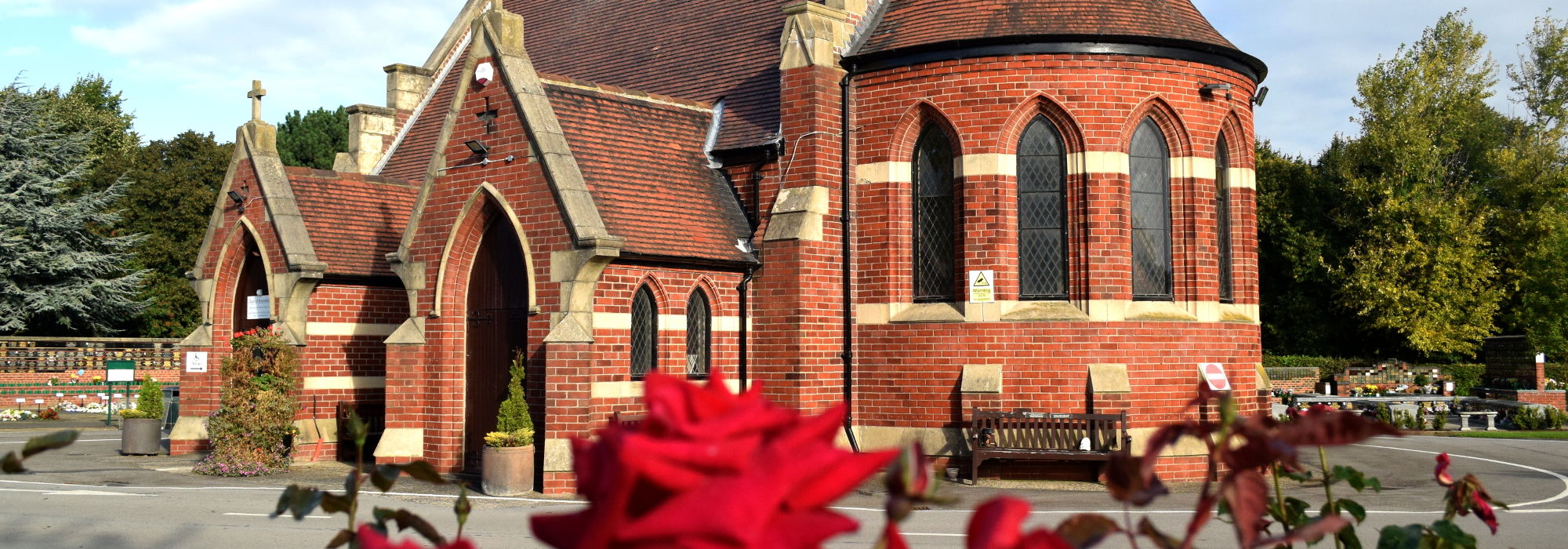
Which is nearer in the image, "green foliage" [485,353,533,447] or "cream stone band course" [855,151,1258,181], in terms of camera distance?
"green foliage" [485,353,533,447]

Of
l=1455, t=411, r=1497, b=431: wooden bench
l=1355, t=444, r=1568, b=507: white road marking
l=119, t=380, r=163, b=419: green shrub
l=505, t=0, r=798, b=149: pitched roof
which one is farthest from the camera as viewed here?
l=1455, t=411, r=1497, b=431: wooden bench

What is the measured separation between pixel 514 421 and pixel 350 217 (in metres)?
7.85

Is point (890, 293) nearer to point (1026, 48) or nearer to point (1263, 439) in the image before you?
point (1026, 48)

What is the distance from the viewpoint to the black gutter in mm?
17828

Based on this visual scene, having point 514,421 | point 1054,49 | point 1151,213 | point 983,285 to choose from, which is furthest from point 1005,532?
point 1151,213

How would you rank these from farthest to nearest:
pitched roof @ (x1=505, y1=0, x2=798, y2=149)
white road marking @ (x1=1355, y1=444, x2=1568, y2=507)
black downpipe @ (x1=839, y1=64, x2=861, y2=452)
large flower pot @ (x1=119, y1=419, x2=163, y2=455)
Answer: large flower pot @ (x1=119, y1=419, x2=163, y2=455), pitched roof @ (x1=505, y1=0, x2=798, y2=149), black downpipe @ (x1=839, y1=64, x2=861, y2=452), white road marking @ (x1=1355, y1=444, x2=1568, y2=507)

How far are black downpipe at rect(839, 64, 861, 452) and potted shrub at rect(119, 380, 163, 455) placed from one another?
11.8 m

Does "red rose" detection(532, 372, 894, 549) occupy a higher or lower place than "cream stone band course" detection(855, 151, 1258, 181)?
lower

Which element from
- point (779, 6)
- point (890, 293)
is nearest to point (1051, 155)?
point (890, 293)

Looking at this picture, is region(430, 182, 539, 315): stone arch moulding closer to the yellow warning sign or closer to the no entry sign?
the yellow warning sign

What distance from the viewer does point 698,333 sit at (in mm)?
18359

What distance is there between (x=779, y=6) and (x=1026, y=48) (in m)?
5.18

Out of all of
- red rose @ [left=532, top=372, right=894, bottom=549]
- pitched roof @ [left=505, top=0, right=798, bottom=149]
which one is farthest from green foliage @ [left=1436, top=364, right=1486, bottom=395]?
red rose @ [left=532, top=372, right=894, bottom=549]

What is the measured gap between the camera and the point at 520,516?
45.0ft
